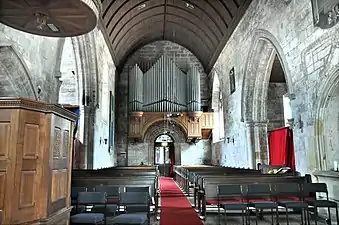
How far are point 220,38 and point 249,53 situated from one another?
342cm

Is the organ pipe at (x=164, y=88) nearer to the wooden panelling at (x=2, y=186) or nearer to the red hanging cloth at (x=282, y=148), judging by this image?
the red hanging cloth at (x=282, y=148)

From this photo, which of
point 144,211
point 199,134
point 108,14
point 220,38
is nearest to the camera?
point 144,211

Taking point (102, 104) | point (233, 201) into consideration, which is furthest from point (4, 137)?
point (102, 104)

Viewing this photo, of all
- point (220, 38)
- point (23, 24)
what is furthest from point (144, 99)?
point (23, 24)

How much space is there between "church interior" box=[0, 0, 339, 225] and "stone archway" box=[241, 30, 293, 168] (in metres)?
0.04

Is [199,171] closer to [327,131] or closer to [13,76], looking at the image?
[327,131]

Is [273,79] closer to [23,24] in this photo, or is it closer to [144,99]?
[144,99]

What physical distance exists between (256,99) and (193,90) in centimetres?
591

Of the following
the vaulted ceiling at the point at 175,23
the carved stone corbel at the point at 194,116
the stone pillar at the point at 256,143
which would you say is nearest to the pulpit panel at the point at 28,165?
the vaulted ceiling at the point at 175,23

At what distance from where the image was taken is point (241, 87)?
1108cm

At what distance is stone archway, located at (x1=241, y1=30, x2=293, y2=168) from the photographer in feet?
32.7

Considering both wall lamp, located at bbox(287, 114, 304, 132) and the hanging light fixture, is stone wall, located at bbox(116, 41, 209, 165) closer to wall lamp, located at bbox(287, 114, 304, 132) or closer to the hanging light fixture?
wall lamp, located at bbox(287, 114, 304, 132)

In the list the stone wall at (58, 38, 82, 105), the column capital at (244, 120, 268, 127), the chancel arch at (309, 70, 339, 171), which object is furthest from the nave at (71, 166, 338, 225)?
the stone wall at (58, 38, 82, 105)

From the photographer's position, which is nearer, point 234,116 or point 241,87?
point 241,87
